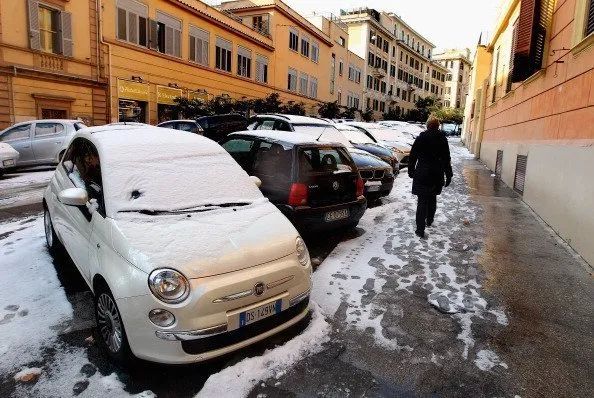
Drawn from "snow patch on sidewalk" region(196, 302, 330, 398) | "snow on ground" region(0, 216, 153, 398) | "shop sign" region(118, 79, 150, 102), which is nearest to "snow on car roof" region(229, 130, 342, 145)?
"snow patch on sidewalk" region(196, 302, 330, 398)

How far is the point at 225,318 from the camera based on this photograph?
2773 millimetres

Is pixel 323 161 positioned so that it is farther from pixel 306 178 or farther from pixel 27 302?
pixel 27 302

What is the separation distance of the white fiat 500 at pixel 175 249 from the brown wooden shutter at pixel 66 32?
16193mm

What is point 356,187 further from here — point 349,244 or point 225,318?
point 225,318

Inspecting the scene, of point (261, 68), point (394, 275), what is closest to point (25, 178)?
point (394, 275)

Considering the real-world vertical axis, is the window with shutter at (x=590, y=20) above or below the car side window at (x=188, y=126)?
above

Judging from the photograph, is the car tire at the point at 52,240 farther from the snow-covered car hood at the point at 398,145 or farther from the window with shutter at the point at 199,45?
the window with shutter at the point at 199,45

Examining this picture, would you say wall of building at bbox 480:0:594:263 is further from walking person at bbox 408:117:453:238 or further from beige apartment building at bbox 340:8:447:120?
beige apartment building at bbox 340:8:447:120

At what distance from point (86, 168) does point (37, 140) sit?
33.1 feet

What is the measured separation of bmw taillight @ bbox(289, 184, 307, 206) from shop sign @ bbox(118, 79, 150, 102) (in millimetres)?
17338

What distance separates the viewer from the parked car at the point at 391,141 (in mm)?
14906

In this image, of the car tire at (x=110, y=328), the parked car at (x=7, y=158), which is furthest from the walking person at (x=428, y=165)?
the parked car at (x=7, y=158)

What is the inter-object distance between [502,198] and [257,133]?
700cm

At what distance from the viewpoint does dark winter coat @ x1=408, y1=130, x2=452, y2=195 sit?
6.30m
